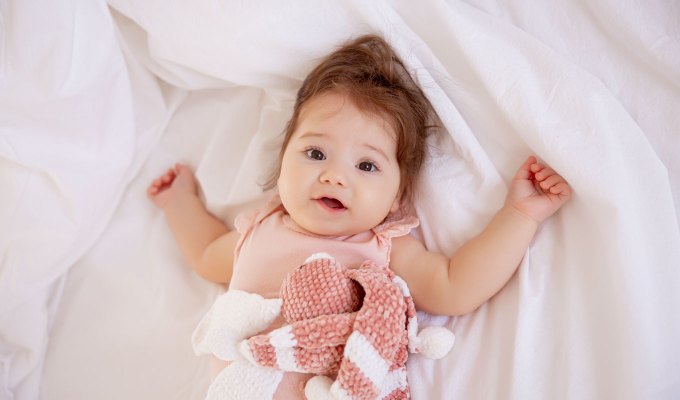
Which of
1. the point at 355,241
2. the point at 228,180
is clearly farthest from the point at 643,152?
the point at 228,180

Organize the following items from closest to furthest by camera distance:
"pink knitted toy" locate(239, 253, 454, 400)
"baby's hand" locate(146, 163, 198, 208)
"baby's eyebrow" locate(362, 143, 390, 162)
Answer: "pink knitted toy" locate(239, 253, 454, 400) < "baby's eyebrow" locate(362, 143, 390, 162) < "baby's hand" locate(146, 163, 198, 208)

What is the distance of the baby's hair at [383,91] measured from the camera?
114 cm

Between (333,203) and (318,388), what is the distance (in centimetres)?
34

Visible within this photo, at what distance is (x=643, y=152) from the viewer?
101 cm

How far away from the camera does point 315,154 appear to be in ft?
3.65

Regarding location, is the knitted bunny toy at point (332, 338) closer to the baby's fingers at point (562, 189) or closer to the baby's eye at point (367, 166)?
the baby's eye at point (367, 166)

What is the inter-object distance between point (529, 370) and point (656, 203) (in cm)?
36

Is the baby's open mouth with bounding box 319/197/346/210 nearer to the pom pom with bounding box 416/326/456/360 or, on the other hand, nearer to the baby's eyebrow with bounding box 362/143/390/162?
the baby's eyebrow with bounding box 362/143/390/162

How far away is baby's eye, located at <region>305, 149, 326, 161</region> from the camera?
3.63 feet

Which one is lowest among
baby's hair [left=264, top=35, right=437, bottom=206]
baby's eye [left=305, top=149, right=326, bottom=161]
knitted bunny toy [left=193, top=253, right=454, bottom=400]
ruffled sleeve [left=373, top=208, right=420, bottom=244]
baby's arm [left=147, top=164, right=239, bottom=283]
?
baby's arm [left=147, top=164, right=239, bottom=283]

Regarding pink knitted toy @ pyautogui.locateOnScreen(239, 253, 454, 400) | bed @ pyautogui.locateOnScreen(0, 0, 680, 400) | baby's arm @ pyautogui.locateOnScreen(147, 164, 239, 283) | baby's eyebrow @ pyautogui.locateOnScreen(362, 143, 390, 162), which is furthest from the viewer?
baby's arm @ pyautogui.locateOnScreen(147, 164, 239, 283)

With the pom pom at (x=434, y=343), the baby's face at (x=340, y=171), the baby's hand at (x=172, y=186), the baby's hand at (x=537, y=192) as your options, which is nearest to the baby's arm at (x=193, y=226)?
the baby's hand at (x=172, y=186)

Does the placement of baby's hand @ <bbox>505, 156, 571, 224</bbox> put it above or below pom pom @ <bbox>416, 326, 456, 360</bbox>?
above

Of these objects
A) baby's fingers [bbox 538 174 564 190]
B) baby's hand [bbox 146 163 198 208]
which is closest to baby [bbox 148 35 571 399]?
baby's fingers [bbox 538 174 564 190]
